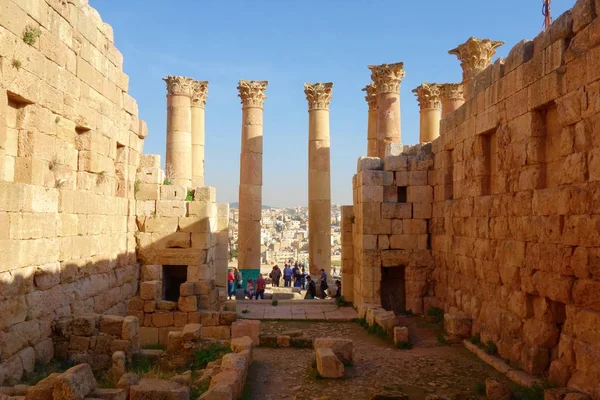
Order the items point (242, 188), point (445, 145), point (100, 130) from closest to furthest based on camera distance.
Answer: point (100, 130)
point (445, 145)
point (242, 188)

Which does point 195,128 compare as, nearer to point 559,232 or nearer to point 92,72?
point 92,72

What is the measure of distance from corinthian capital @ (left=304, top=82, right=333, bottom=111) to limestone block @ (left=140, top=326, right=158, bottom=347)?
1393cm

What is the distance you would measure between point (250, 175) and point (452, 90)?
364 inches

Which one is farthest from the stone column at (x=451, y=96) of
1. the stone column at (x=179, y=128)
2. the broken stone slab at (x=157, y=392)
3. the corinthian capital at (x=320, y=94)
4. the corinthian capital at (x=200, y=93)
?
the broken stone slab at (x=157, y=392)

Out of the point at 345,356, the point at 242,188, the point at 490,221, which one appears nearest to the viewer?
the point at 345,356

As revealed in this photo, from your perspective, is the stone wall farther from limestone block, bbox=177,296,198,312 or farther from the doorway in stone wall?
limestone block, bbox=177,296,198,312

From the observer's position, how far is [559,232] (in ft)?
26.8

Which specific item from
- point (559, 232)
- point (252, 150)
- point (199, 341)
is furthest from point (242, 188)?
point (559, 232)

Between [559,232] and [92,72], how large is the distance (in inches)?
368

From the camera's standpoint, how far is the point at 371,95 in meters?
25.3

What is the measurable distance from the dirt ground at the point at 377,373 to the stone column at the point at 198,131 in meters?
13.9

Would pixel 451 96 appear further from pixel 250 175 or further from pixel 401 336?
pixel 401 336

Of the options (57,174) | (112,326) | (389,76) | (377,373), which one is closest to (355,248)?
(377,373)

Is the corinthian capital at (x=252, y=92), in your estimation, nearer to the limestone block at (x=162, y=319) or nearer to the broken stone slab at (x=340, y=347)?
the limestone block at (x=162, y=319)
